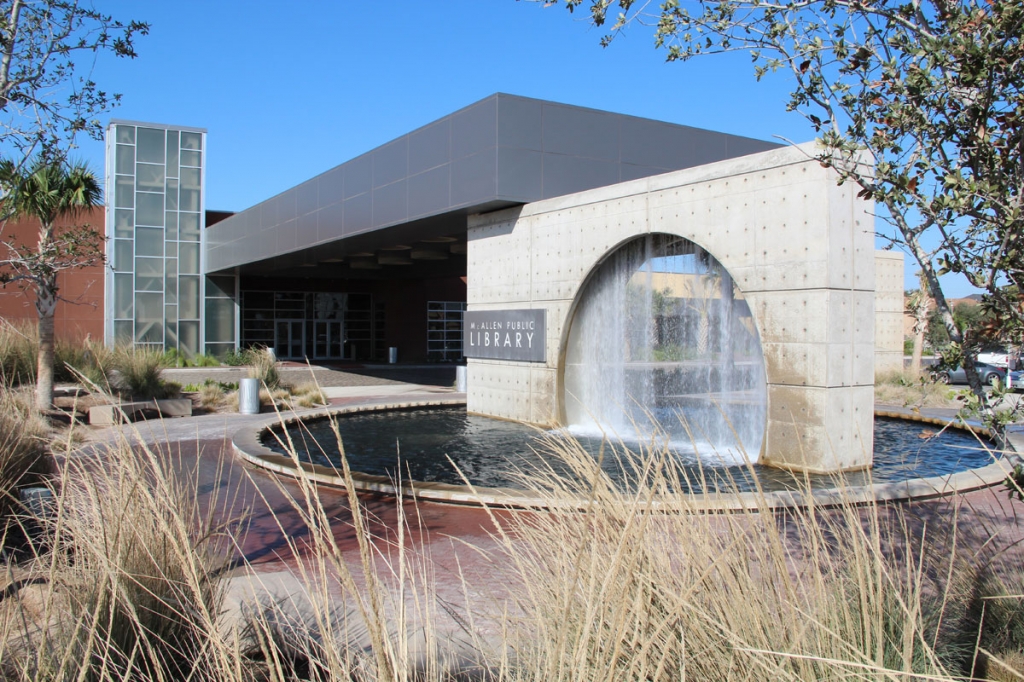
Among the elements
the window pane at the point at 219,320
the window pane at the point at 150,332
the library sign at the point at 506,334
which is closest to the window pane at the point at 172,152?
the window pane at the point at 219,320

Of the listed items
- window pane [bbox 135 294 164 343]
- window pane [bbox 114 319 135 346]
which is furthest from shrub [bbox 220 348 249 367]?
window pane [bbox 114 319 135 346]

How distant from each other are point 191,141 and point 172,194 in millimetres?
2231

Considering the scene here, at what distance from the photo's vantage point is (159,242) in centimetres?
→ 3008

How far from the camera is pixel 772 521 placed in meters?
2.21

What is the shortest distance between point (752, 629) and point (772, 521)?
1.01 ft

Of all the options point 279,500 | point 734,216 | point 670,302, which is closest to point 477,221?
point 670,302

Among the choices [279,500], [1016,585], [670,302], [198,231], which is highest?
[198,231]

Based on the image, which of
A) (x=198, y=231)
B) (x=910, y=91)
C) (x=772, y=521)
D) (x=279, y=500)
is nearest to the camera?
(x=772, y=521)

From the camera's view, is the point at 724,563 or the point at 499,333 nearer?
the point at 724,563

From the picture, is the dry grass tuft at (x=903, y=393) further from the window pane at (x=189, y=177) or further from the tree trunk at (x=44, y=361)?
the window pane at (x=189, y=177)

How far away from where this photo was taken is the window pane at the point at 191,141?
29.9 m

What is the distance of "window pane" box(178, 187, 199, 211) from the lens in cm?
3025

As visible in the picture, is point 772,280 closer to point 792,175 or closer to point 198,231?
point 792,175

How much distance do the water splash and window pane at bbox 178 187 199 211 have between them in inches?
886
